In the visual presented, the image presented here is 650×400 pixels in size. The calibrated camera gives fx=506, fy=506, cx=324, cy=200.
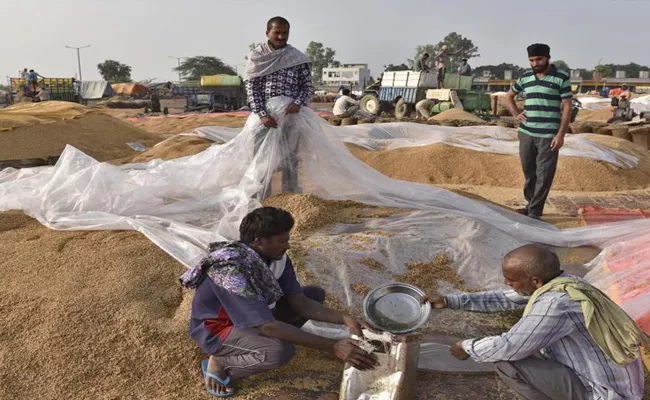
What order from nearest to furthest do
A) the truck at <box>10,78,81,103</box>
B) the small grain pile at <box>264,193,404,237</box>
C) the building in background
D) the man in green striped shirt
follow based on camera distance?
1. the small grain pile at <box>264,193,404,237</box>
2. the man in green striped shirt
3. the truck at <box>10,78,81,103</box>
4. the building in background

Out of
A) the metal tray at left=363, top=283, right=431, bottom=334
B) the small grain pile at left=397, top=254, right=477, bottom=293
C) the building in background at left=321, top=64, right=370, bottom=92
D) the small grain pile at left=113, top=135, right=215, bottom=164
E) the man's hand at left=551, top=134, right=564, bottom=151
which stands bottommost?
the small grain pile at left=397, top=254, right=477, bottom=293

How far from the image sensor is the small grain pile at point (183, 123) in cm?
1124

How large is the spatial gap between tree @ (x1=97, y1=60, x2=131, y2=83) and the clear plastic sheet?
5168cm

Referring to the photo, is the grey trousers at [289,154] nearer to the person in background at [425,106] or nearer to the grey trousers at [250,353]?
the grey trousers at [250,353]

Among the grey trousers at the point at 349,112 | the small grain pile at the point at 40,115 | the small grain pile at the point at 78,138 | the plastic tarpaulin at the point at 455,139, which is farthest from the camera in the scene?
the grey trousers at the point at 349,112

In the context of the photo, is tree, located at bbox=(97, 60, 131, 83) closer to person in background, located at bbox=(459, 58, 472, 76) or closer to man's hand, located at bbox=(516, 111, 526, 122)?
person in background, located at bbox=(459, 58, 472, 76)

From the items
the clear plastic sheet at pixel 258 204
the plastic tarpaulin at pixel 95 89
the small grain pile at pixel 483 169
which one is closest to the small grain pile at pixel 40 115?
the clear plastic sheet at pixel 258 204

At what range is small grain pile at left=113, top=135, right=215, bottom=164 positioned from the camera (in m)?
6.43

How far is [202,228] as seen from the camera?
9.69ft

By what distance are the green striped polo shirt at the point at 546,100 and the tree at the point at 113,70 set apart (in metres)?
52.3

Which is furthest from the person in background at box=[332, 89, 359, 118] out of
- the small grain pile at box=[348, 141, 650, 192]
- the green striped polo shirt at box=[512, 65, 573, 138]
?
the green striped polo shirt at box=[512, 65, 573, 138]

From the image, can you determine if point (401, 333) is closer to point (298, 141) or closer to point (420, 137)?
point (298, 141)

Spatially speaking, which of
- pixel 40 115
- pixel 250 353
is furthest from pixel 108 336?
pixel 40 115

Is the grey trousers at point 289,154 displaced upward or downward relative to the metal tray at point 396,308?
upward
